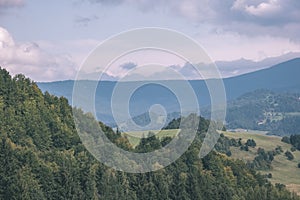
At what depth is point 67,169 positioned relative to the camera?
117375 millimetres

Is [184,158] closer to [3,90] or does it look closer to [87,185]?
[87,185]

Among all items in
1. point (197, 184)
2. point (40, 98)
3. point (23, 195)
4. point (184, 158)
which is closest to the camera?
point (23, 195)

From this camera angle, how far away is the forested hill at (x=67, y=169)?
11357cm

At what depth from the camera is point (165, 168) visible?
139m

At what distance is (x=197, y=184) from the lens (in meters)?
137

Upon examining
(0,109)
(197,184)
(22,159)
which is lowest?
(197,184)

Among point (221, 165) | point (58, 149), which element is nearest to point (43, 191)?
point (58, 149)

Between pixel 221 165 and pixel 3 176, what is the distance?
6328 cm

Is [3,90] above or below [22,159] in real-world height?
above

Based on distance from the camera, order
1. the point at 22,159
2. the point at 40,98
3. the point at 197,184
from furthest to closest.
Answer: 1. the point at 40,98
2. the point at 197,184
3. the point at 22,159

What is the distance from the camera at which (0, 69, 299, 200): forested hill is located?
11357cm

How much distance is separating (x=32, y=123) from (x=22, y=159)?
26.3 meters

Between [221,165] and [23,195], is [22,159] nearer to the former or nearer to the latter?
[23,195]

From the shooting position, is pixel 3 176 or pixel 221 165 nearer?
pixel 3 176
